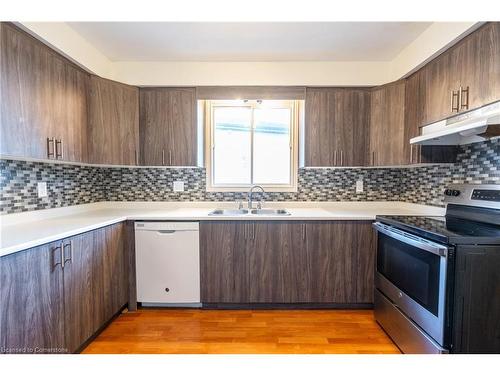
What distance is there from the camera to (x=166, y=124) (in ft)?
8.11

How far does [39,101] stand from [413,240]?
258cm

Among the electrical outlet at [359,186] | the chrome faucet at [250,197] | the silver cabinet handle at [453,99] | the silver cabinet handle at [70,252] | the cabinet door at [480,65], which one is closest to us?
the cabinet door at [480,65]

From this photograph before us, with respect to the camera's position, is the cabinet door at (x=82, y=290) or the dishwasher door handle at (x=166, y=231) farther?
the dishwasher door handle at (x=166, y=231)

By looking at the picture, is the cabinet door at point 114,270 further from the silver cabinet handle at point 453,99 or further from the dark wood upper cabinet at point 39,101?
the silver cabinet handle at point 453,99

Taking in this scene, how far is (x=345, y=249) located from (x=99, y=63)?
9.26ft

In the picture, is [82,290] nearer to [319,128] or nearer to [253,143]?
[253,143]

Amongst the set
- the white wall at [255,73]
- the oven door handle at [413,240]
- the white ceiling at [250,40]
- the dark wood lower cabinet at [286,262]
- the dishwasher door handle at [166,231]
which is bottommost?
the dark wood lower cabinet at [286,262]

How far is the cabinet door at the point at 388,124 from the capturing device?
2229 millimetres

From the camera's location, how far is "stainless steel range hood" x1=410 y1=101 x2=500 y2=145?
50.6 inches

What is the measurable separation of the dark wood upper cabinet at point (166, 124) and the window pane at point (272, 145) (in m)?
0.71

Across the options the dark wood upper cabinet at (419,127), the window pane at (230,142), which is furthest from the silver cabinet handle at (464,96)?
the window pane at (230,142)

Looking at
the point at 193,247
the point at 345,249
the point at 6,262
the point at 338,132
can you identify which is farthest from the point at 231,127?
the point at 6,262

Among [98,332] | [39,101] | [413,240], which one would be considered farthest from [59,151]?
[413,240]
